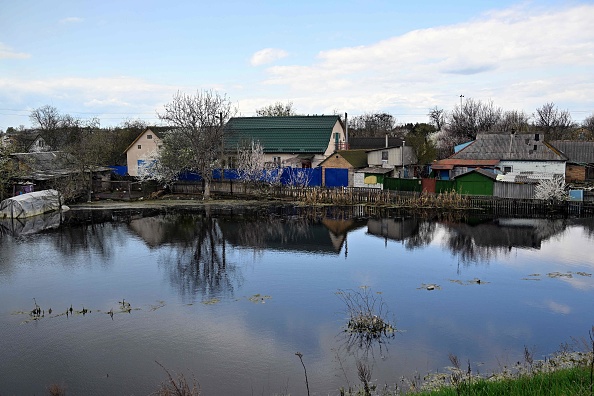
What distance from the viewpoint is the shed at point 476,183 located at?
33.6m

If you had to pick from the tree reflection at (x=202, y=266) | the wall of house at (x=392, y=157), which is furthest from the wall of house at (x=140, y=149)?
the tree reflection at (x=202, y=266)

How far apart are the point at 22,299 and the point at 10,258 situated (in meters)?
5.96

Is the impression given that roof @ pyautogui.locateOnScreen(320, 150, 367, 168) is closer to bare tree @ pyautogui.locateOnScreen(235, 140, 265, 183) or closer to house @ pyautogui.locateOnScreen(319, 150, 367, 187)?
house @ pyautogui.locateOnScreen(319, 150, 367, 187)

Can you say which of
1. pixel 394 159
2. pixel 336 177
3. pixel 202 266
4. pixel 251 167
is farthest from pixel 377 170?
pixel 202 266

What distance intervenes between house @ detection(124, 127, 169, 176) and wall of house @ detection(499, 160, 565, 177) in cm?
3104

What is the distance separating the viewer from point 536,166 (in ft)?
134

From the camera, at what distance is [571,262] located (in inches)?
760

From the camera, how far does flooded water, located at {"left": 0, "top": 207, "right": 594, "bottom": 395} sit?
1060 centimetres

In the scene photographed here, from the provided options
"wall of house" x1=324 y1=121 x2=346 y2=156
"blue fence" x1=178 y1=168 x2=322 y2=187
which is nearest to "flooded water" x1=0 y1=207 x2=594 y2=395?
"blue fence" x1=178 y1=168 x2=322 y2=187

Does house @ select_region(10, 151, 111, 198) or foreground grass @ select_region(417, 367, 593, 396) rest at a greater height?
house @ select_region(10, 151, 111, 198)

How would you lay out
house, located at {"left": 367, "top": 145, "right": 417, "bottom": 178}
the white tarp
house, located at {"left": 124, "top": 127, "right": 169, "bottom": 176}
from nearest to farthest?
the white tarp, house, located at {"left": 367, "top": 145, "right": 417, "bottom": 178}, house, located at {"left": 124, "top": 127, "right": 169, "bottom": 176}

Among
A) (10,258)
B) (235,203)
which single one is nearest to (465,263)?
(10,258)

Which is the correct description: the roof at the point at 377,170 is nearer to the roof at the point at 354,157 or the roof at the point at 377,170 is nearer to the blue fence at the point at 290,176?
the roof at the point at 354,157

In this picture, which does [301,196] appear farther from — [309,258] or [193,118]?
[309,258]
